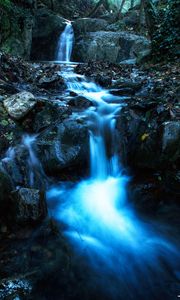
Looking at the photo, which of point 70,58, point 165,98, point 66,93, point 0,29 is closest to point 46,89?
point 66,93

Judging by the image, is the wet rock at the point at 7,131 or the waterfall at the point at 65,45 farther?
the waterfall at the point at 65,45

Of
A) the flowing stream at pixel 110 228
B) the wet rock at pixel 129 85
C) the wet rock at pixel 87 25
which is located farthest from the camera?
the wet rock at pixel 87 25

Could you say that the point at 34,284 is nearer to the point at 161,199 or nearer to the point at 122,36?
the point at 161,199

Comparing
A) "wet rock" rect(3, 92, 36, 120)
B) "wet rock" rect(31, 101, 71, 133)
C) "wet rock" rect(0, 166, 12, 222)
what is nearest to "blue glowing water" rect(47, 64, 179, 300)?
"wet rock" rect(31, 101, 71, 133)

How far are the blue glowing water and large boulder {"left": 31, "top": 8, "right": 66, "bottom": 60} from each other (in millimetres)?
9343

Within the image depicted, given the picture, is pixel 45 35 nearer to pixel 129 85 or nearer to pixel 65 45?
pixel 65 45

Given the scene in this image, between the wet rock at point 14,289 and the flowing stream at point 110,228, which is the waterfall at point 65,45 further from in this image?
the wet rock at point 14,289

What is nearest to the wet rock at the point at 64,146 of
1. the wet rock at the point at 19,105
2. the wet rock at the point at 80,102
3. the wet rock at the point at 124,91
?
the wet rock at the point at 19,105

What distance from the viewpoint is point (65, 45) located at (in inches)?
605

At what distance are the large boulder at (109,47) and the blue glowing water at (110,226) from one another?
7736 mm

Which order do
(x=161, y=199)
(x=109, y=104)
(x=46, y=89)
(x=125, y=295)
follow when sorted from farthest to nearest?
1. (x=46, y=89)
2. (x=109, y=104)
3. (x=161, y=199)
4. (x=125, y=295)

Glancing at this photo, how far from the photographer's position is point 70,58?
15.1 meters

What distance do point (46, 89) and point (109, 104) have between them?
181 cm

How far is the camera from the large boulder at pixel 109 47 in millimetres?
13930
